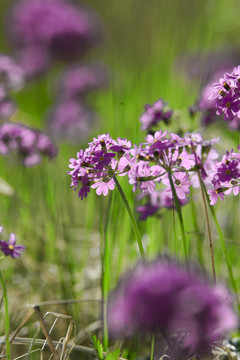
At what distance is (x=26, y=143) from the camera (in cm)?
200

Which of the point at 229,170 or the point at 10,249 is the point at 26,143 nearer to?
the point at 10,249

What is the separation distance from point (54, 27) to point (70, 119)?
3.61 ft

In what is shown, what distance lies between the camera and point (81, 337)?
1613 millimetres

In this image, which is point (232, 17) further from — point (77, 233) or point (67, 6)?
point (67, 6)

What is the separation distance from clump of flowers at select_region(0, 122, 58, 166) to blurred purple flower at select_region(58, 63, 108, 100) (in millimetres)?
2758

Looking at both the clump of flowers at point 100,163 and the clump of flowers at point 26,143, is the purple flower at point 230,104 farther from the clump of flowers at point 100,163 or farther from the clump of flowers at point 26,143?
the clump of flowers at point 26,143

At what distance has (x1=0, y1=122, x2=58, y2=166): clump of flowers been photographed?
1.99m

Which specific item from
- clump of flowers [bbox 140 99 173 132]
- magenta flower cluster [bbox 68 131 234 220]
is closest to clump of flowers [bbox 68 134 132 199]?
magenta flower cluster [bbox 68 131 234 220]

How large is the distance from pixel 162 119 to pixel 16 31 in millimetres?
4445

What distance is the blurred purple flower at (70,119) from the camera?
4.49 m

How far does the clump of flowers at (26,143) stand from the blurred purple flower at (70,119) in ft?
7.82

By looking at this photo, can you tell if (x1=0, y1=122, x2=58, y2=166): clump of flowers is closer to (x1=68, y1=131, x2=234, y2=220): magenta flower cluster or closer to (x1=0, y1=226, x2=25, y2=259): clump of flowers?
(x1=0, y1=226, x2=25, y2=259): clump of flowers

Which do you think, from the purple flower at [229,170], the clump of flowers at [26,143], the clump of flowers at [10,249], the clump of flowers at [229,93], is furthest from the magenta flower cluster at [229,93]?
the clump of flowers at [26,143]

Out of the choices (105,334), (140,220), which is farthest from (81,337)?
(140,220)
